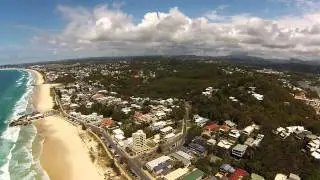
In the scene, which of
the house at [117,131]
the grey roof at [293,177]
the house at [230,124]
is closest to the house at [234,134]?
the house at [230,124]

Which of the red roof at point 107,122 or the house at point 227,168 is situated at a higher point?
the red roof at point 107,122

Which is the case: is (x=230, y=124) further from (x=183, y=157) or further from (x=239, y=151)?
(x=183, y=157)

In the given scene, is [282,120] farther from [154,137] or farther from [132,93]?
[132,93]

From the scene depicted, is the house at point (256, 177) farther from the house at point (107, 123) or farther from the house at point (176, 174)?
the house at point (107, 123)

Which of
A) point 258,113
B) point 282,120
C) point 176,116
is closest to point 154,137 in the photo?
point 176,116

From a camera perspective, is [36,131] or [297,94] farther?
[297,94]

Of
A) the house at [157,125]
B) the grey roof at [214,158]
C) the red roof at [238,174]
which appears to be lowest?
the red roof at [238,174]

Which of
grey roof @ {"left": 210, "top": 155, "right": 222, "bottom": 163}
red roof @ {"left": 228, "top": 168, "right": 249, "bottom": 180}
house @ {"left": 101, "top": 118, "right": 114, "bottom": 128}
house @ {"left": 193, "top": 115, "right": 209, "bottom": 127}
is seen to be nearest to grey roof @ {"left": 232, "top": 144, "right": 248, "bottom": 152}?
grey roof @ {"left": 210, "top": 155, "right": 222, "bottom": 163}
